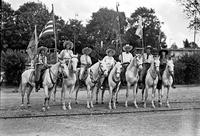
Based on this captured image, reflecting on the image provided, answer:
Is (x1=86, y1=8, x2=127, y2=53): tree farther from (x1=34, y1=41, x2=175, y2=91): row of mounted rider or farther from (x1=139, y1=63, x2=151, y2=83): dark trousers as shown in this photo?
(x1=139, y1=63, x2=151, y2=83): dark trousers

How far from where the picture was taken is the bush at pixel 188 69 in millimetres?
40478

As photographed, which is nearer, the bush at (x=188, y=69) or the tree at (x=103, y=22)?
the bush at (x=188, y=69)

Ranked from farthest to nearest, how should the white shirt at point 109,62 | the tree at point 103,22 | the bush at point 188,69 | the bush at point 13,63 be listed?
1. the tree at point 103,22
2. the bush at point 188,69
3. the bush at point 13,63
4. the white shirt at point 109,62

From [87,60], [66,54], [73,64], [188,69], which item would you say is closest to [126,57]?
[87,60]

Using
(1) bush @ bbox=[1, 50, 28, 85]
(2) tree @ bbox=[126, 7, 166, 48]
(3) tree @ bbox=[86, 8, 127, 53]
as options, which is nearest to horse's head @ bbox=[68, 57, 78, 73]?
(1) bush @ bbox=[1, 50, 28, 85]

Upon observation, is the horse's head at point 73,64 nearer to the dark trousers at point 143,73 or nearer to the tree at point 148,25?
the dark trousers at point 143,73

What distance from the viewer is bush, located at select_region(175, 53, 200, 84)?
40.5 metres

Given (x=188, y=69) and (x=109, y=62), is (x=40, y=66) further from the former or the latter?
(x=188, y=69)

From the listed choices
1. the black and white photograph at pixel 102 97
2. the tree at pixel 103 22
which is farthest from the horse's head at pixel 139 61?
the tree at pixel 103 22

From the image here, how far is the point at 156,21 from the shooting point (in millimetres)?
78000

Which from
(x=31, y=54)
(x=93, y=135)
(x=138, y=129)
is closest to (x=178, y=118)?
(x=138, y=129)

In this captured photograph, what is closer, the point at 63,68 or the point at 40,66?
the point at 63,68

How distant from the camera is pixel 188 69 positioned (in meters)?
41.2

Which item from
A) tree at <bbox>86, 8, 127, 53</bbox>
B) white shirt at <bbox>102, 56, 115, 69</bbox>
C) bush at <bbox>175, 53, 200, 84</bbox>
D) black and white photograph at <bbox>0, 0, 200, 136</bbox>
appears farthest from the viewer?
tree at <bbox>86, 8, 127, 53</bbox>
